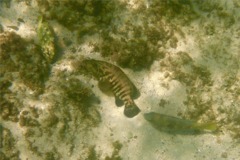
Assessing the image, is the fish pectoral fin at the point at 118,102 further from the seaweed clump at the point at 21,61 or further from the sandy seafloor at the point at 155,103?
the seaweed clump at the point at 21,61

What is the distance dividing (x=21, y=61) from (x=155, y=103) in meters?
2.51

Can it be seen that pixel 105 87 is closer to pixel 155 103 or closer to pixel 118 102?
pixel 118 102

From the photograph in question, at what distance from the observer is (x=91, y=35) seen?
5.01 meters

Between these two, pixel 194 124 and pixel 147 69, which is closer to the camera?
pixel 194 124

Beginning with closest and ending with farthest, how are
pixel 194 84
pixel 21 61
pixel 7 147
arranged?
pixel 7 147, pixel 21 61, pixel 194 84

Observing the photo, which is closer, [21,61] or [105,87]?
[21,61]

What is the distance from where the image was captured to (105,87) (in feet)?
16.1

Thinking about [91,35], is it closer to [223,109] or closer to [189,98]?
[189,98]

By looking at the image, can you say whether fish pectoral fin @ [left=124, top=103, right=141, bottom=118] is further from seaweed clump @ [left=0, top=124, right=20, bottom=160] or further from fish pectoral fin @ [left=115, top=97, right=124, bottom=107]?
seaweed clump @ [left=0, top=124, right=20, bottom=160]

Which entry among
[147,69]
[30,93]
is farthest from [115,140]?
[30,93]

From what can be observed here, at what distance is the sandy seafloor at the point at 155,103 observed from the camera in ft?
15.6

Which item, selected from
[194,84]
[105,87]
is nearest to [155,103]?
[194,84]

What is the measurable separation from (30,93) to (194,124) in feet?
9.64

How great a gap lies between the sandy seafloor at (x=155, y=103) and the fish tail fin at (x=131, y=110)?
0.26ft
